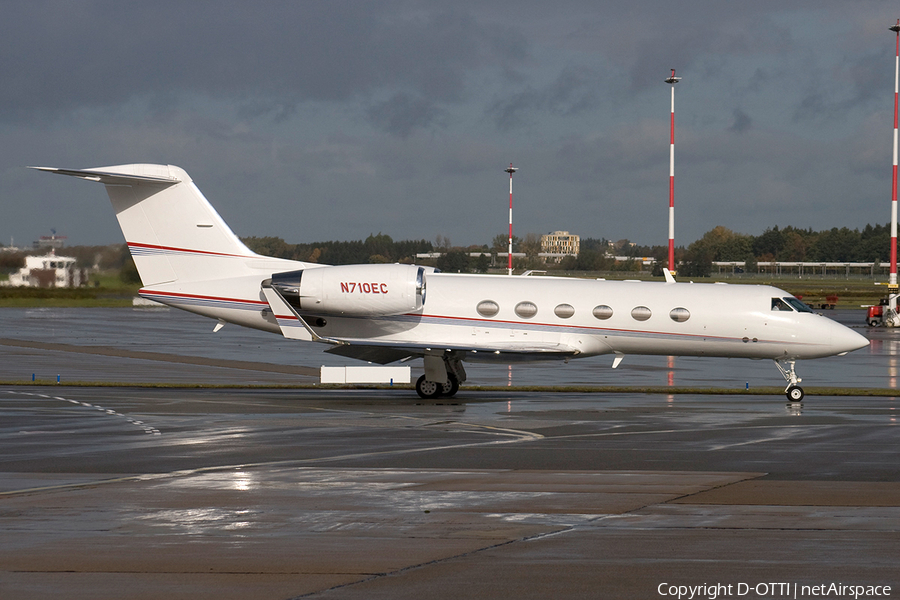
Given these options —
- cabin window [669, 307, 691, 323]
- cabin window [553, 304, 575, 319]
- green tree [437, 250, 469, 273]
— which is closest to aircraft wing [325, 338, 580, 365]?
cabin window [553, 304, 575, 319]

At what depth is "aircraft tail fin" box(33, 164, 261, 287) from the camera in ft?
82.6

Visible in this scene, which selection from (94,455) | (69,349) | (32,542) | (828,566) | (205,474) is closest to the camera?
(828,566)

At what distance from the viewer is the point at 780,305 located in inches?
974

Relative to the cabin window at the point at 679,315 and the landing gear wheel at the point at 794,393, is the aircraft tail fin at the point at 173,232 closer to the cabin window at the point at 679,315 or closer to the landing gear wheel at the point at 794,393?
the cabin window at the point at 679,315

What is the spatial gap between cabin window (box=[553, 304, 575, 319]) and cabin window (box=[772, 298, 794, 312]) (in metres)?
5.13

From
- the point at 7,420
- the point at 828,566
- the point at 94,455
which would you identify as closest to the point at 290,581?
the point at 828,566

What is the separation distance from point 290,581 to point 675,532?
4072mm

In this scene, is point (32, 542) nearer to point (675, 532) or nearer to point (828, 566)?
point (675, 532)

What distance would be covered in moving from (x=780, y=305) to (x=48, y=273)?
36.7m

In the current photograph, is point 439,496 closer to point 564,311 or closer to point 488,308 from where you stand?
point 488,308

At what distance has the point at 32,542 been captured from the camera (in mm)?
9477

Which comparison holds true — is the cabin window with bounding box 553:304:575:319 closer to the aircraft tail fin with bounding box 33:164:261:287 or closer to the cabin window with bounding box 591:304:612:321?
the cabin window with bounding box 591:304:612:321

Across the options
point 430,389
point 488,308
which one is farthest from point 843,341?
point 430,389
